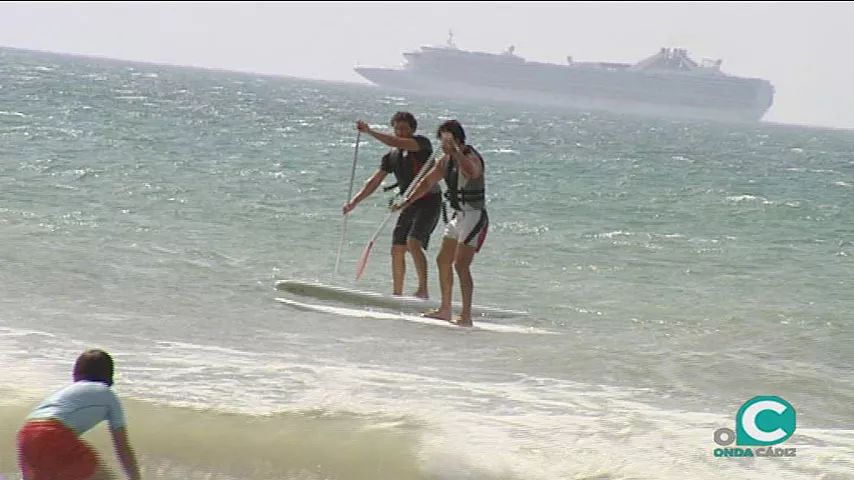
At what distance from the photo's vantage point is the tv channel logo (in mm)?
5926

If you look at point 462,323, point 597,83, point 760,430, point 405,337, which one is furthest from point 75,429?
point 597,83

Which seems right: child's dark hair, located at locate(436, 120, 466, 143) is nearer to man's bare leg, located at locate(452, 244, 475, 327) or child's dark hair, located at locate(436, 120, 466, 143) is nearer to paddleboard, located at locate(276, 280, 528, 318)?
man's bare leg, located at locate(452, 244, 475, 327)

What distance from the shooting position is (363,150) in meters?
39.4

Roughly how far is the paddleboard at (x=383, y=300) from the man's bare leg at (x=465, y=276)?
0.62 meters

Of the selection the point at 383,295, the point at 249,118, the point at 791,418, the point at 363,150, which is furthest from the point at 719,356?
the point at 249,118

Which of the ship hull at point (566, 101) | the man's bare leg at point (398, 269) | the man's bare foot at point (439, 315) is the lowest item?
the ship hull at point (566, 101)

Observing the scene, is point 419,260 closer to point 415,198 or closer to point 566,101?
point 415,198

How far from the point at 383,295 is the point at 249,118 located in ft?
148

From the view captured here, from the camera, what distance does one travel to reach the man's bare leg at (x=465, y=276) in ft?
29.9

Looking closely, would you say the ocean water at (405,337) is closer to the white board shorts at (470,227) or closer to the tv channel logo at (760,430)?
the tv channel logo at (760,430)

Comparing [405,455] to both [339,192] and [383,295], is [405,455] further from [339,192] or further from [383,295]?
[339,192]

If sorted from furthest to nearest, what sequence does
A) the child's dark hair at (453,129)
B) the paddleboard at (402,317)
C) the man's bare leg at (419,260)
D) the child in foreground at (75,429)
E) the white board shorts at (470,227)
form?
the man's bare leg at (419,260), the paddleboard at (402,317), the white board shorts at (470,227), the child's dark hair at (453,129), the child in foreground at (75,429)

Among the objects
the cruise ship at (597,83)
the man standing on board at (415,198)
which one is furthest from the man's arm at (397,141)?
the cruise ship at (597,83)

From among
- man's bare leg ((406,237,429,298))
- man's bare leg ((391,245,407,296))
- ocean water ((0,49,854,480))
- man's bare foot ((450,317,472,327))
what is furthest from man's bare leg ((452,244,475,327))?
man's bare leg ((391,245,407,296))
